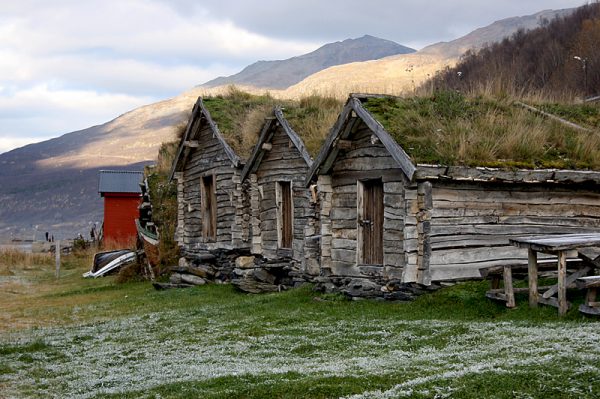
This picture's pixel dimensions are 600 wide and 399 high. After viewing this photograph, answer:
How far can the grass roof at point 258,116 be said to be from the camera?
25.1 metres

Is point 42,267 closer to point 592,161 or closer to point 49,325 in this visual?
point 49,325

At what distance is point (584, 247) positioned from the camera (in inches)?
606

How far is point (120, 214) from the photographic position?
54781 millimetres

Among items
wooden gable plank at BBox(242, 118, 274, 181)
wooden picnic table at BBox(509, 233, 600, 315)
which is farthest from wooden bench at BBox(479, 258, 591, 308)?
wooden gable plank at BBox(242, 118, 274, 181)

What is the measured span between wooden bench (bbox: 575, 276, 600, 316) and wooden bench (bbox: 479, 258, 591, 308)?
0.91 meters

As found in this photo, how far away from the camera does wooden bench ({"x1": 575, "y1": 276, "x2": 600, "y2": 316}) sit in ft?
45.2

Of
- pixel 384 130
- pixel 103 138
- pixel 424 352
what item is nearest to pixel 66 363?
pixel 424 352

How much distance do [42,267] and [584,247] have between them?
127ft

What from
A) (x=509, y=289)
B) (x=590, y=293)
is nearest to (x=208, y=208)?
(x=509, y=289)

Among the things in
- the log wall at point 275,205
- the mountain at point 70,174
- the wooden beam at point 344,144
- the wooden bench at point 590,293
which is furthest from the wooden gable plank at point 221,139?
the mountain at point 70,174

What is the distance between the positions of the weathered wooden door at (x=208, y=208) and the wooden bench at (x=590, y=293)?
60.8 ft

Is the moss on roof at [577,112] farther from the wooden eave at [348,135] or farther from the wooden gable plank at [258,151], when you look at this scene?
the wooden gable plank at [258,151]

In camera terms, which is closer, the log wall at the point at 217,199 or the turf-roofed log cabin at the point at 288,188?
the turf-roofed log cabin at the point at 288,188

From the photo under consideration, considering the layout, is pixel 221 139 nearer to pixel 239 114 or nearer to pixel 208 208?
pixel 239 114
